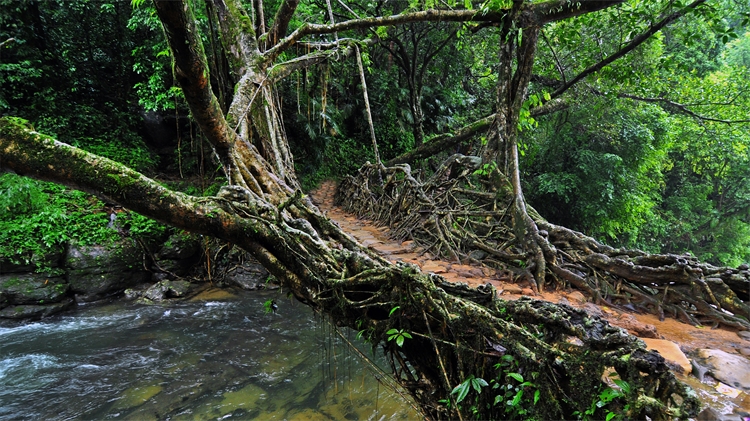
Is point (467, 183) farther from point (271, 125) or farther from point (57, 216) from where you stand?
point (57, 216)

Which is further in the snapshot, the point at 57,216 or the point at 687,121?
the point at 687,121

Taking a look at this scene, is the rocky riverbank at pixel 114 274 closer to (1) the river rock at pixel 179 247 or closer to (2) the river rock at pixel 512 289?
(1) the river rock at pixel 179 247


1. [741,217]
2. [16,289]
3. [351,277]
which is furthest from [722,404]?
[741,217]

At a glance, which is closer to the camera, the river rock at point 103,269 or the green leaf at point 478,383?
the green leaf at point 478,383

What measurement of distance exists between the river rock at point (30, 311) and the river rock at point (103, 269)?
0.37m

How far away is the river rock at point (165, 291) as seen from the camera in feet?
21.7

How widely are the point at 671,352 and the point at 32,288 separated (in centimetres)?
865

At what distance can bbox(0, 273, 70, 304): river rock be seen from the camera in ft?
19.2

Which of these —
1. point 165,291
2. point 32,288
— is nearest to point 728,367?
point 165,291

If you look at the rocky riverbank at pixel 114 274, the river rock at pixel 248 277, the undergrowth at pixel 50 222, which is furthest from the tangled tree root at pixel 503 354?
the undergrowth at pixel 50 222

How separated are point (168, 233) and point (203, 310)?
2248 mm

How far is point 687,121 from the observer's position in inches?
423

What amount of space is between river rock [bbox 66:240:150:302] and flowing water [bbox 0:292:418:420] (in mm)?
415

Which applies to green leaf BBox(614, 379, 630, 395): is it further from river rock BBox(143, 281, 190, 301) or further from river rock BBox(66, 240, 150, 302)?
river rock BBox(66, 240, 150, 302)
